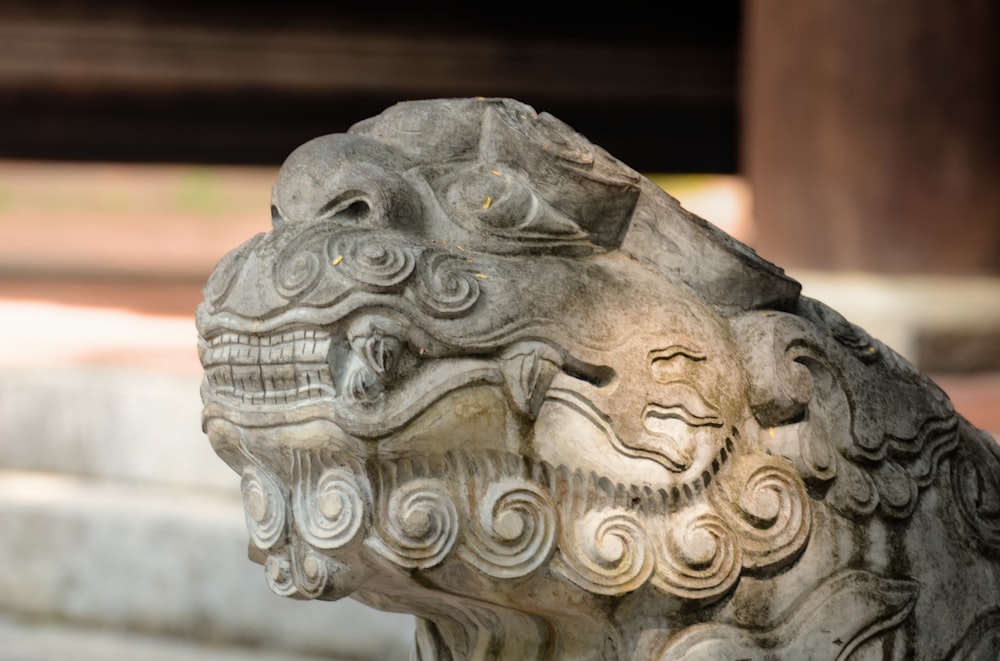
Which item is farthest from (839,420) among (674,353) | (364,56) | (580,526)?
(364,56)

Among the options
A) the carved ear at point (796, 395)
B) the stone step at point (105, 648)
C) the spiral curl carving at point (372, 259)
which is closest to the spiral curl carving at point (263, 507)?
the spiral curl carving at point (372, 259)

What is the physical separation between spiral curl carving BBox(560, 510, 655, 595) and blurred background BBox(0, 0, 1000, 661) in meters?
1.29

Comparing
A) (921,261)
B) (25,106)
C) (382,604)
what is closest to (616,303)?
(382,604)

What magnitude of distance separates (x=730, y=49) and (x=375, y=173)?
521cm

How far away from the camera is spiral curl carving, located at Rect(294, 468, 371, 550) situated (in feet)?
4.01

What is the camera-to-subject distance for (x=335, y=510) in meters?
1.23

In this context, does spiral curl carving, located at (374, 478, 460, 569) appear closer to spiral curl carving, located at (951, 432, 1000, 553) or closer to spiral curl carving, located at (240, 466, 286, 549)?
spiral curl carving, located at (240, 466, 286, 549)

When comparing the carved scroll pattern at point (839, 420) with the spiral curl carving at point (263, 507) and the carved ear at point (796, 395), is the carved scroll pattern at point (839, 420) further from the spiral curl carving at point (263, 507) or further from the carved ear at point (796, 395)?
the spiral curl carving at point (263, 507)

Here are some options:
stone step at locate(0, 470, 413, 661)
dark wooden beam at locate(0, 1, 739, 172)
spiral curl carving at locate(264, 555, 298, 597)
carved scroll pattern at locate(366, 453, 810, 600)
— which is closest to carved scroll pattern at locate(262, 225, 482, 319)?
carved scroll pattern at locate(366, 453, 810, 600)

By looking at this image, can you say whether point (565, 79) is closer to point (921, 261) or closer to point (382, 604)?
point (921, 261)

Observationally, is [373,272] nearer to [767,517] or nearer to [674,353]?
[674,353]

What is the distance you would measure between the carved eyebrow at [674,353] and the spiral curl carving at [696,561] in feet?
0.51

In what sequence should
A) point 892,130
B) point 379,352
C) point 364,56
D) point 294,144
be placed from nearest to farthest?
point 379,352 → point 892,130 → point 364,56 → point 294,144

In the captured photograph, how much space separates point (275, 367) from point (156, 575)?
5.26 ft
